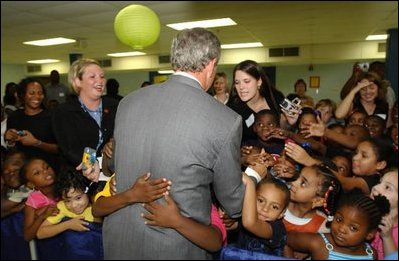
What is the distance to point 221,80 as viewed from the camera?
3.82 metres

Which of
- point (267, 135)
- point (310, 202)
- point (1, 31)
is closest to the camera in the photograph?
point (310, 202)

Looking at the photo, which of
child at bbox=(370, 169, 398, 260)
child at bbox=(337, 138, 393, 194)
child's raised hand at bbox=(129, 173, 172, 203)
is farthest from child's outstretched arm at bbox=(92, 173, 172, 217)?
child at bbox=(337, 138, 393, 194)

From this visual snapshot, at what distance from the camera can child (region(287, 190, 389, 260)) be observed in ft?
4.67

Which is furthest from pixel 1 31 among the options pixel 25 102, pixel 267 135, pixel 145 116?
pixel 145 116

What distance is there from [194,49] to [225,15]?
457 cm

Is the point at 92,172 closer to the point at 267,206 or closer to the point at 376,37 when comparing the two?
the point at 267,206

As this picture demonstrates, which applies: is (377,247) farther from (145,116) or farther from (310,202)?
(145,116)

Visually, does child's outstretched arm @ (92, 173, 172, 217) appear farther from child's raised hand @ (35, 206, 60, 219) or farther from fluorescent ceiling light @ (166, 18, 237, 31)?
fluorescent ceiling light @ (166, 18, 237, 31)

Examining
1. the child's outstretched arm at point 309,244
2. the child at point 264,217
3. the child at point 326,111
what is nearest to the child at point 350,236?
the child's outstretched arm at point 309,244

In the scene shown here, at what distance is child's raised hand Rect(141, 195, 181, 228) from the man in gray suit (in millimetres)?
26

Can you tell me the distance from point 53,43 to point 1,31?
1.67 metres

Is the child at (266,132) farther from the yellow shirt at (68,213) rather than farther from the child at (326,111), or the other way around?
the child at (326,111)

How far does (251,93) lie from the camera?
8.01 feet

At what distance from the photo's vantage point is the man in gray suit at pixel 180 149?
1.14m
